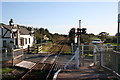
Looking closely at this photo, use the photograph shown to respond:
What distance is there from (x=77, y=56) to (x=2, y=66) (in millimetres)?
6133

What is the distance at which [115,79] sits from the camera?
A: 19.3ft

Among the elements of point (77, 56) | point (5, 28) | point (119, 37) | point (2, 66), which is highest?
point (5, 28)

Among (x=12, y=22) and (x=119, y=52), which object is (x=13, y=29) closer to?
(x=12, y=22)

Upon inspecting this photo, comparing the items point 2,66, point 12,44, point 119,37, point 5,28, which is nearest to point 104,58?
point 119,37

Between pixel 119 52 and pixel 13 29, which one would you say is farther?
pixel 13 29

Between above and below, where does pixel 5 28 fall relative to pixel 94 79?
above

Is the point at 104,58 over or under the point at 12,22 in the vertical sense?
under

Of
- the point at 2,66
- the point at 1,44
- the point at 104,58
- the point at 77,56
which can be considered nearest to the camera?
the point at 104,58

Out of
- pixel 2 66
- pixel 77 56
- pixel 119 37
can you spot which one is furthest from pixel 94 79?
pixel 2 66

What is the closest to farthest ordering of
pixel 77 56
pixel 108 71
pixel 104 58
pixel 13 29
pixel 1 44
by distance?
pixel 108 71
pixel 104 58
pixel 77 56
pixel 1 44
pixel 13 29

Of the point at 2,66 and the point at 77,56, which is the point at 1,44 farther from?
the point at 77,56

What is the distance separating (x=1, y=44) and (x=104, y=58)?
23695 millimetres

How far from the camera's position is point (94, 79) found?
615 cm

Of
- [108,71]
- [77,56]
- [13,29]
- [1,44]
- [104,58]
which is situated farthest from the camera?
[13,29]
